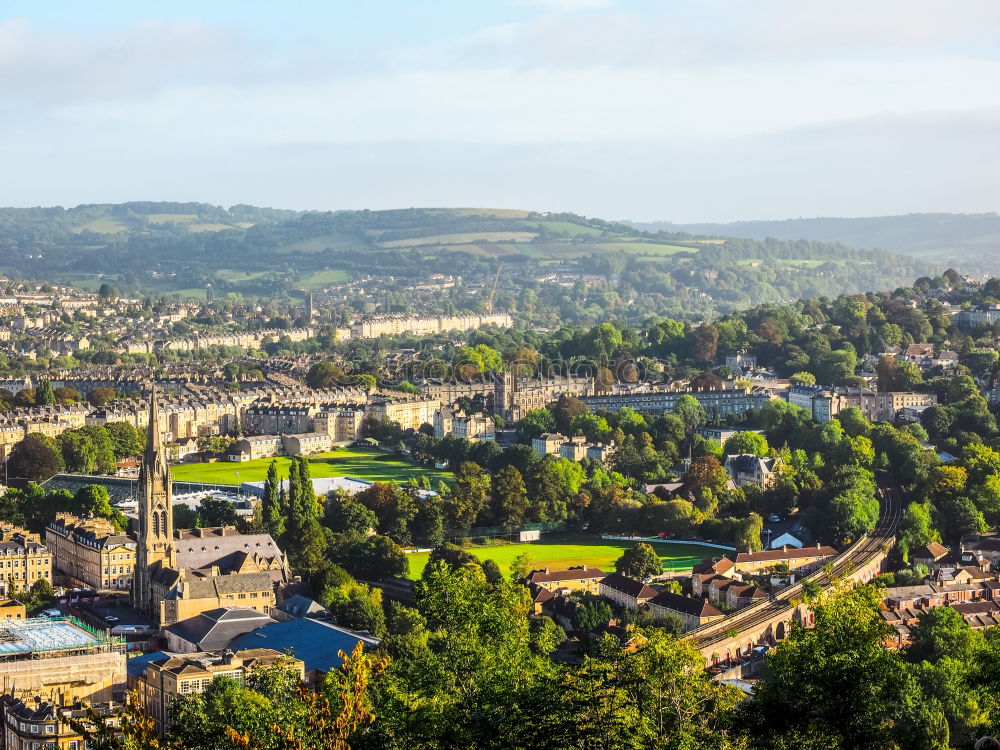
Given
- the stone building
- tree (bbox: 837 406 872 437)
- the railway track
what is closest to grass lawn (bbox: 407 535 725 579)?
the railway track

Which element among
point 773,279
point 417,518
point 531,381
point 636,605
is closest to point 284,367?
point 531,381

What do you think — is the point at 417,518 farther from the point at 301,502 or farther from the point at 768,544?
the point at 768,544

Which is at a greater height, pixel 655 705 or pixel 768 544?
pixel 655 705

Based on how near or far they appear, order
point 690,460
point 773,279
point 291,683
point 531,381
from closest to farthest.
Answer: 1. point 291,683
2. point 690,460
3. point 531,381
4. point 773,279

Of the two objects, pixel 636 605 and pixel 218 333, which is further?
pixel 218 333

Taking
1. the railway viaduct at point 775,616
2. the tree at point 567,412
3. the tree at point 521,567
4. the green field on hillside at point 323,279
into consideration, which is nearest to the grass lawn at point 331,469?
the tree at point 567,412
